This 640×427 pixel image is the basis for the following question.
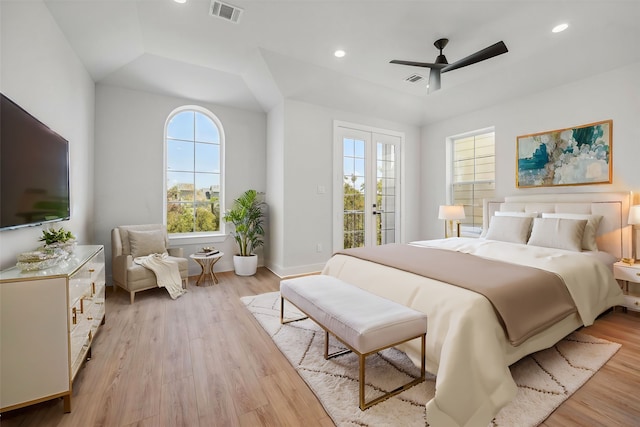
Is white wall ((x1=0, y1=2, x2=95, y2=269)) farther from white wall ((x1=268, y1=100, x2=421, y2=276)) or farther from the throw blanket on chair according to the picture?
white wall ((x1=268, y1=100, x2=421, y2=276))

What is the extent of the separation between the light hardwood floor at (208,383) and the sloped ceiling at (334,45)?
2880 millimetres

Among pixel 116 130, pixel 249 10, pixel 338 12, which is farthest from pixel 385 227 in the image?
pixel 116 130

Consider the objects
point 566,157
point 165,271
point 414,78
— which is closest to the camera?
point 165,271

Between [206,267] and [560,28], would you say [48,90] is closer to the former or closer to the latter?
[206,267]

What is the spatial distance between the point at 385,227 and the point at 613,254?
3.01 metres

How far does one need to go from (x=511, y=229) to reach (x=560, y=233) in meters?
0.49

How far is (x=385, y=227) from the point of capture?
542 cm

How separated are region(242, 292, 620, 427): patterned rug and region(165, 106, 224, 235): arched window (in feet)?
8.89

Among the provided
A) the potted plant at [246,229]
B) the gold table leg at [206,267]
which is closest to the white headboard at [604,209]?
the potted plant at [246,229]

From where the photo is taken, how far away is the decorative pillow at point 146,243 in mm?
3623

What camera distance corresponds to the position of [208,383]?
1.84 meters

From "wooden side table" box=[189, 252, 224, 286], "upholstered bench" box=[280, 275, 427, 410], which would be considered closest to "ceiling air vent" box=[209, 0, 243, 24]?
"upholstered bench" box=[280, 275, 427, 410]

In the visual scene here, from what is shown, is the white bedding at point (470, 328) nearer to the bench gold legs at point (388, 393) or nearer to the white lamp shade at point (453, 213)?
the bench gold legs at point (388, 393)

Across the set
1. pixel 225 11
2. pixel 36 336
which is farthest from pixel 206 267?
pixel 225 11
